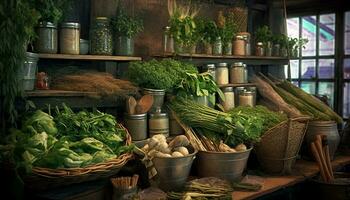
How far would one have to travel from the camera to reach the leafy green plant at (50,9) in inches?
96.5

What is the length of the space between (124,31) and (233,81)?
1346 mm

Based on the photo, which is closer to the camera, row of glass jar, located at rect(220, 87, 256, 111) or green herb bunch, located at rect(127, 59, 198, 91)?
green herb bunch, located at rect(127, 59, 198, 91)

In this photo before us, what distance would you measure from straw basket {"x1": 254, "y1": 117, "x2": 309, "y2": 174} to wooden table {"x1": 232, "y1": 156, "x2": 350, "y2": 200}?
0.11m

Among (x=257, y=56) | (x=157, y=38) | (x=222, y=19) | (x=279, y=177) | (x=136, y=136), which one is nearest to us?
(x=136, y=136)

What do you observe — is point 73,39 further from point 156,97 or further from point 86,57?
point 156,97

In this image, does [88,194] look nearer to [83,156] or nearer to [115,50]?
[83,156]

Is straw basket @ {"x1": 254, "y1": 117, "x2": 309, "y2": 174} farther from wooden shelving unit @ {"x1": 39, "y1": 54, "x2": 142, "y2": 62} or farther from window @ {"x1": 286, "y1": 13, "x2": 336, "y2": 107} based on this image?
window @ {"x1": 286, "y1": 13, "x2": 336, "y2": 107}

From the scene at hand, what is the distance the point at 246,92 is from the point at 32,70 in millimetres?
2056

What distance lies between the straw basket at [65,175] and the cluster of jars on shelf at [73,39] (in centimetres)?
91

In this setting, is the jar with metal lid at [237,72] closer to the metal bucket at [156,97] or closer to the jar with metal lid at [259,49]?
the jar with metal lid at [259,49]

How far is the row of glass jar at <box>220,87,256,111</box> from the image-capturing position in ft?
12.1

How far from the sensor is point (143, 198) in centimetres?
Result: 235

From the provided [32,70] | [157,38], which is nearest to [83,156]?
[32,70]

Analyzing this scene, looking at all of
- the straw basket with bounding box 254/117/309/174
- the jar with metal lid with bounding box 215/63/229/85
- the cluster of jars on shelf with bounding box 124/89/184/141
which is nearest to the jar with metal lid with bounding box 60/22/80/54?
the cluster of jars on shelf with bounding box 124/89/184/141
